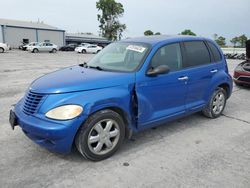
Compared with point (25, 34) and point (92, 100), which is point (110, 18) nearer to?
point (25, 34)

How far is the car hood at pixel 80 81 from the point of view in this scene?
11.1ft

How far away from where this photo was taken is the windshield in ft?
13.3

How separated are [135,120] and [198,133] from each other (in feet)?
4.68

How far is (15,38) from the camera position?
49594mm

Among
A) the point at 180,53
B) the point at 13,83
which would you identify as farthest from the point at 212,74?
the point at 13,83

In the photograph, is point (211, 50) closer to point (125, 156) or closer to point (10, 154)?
point (125, 156)

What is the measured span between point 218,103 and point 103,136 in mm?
2997

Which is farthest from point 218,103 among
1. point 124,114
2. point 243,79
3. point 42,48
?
point 42,48

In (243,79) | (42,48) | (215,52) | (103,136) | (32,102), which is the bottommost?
(42,48)

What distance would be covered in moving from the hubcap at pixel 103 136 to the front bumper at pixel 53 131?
0.29m

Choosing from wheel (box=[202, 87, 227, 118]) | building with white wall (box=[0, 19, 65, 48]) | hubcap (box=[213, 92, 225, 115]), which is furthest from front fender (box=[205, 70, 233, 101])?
building with white wall (box=[0, 19, 65, 48])

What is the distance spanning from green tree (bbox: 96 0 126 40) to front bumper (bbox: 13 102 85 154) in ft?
207

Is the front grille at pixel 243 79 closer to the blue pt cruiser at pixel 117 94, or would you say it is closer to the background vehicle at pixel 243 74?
the background vehicle at pixel 243 74

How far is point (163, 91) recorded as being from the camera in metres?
4.12
